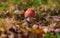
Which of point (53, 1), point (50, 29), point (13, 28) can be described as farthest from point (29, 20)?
point (53, 1)

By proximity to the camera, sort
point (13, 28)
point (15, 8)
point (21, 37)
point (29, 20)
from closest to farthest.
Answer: point (21, 37) → point (13, 28) → point (29, 20) → point (15, 8)

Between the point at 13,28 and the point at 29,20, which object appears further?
the point at 29,20

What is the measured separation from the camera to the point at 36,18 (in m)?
4.57

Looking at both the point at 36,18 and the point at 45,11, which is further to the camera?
the point at 45,11

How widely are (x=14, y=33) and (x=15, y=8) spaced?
221 cm

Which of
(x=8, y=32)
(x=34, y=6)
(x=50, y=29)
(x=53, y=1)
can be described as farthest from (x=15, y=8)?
(x=8, y=32)

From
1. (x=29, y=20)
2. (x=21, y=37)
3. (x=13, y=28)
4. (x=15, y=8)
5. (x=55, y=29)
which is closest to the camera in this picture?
(x=21, y=37)

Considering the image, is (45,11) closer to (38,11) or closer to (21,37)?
(38,11)

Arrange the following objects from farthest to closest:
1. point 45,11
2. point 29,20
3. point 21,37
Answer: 1. point 45,11
2. point 29,20
3. point 21,37

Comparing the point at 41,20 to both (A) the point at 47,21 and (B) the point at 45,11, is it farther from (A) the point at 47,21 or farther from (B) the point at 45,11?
(B) the point at 45,11

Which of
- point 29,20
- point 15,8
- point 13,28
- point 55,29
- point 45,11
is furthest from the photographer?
point 15,8

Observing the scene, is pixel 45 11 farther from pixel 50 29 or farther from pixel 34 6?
pixel 50 29

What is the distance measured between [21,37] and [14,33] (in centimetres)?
14

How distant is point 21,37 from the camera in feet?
10.0
